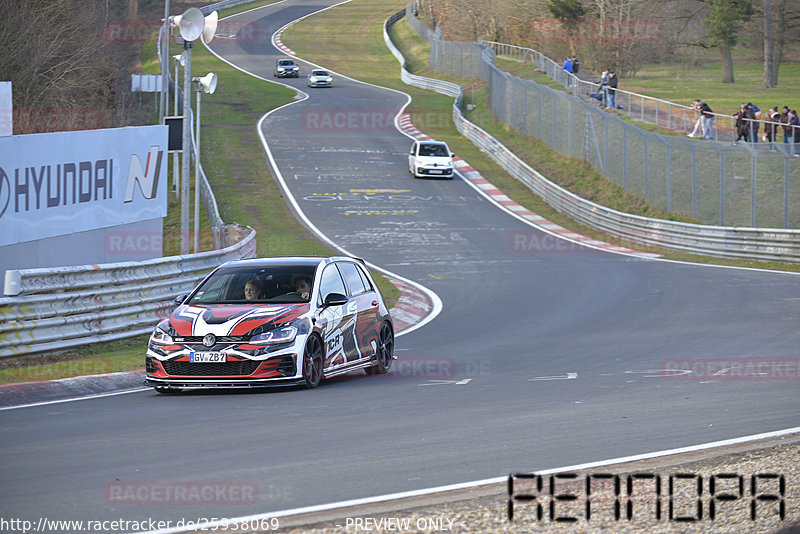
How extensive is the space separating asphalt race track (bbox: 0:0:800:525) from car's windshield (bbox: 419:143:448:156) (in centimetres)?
1958

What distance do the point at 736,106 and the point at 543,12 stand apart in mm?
30067

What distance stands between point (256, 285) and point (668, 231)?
22.8m

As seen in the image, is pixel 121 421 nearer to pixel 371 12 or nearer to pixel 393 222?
pixel 393 222

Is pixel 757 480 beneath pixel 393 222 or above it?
above

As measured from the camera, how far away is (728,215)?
105ft

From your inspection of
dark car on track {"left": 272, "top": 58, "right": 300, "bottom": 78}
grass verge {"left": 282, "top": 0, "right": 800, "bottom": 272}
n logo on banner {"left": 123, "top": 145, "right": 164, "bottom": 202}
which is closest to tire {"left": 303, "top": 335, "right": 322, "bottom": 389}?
n logo on banner {"left": 123, "top": 145, "right": 164, "bottom": 202}

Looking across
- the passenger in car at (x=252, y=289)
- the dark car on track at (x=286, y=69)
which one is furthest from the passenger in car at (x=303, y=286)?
the dark car on track at (x=286, y=69)

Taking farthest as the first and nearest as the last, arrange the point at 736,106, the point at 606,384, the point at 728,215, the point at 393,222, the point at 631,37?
the point at 631,37, the point at 736,106, the point at 393,222, the point at 728,215, the point at 606,384

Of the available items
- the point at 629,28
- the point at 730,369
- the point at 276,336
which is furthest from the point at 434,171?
the point at 629,28

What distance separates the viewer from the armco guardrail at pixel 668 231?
96.1 ft

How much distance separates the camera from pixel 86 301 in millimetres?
A: 14273

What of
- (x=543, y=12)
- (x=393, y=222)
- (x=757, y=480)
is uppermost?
(x=543, y=12)

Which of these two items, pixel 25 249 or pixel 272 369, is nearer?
pixel 272 369

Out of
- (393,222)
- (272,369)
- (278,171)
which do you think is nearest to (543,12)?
(278,171)
